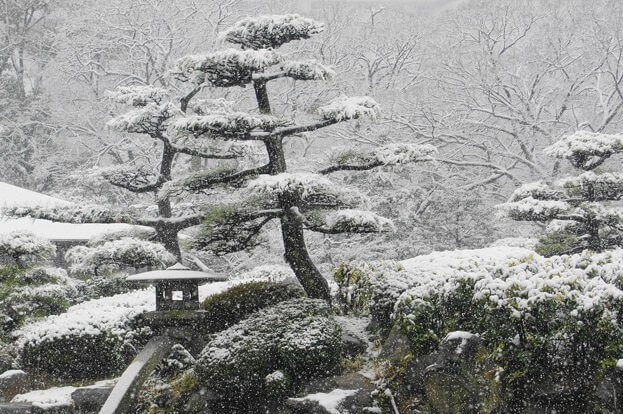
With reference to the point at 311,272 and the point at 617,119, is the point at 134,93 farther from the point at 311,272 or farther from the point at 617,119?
the point at 617,119

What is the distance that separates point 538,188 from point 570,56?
36.8ft

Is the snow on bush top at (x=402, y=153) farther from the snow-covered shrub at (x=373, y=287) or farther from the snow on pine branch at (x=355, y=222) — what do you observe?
the snow-covered shrub at (x=373, y=287)

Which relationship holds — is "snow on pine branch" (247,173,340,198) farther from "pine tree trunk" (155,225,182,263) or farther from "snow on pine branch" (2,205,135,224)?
"pine tree trunk" (155,225,182,263)

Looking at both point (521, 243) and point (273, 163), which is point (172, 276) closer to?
point (273, 163)

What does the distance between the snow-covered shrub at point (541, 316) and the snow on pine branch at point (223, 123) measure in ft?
10.7

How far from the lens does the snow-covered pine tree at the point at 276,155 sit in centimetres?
792

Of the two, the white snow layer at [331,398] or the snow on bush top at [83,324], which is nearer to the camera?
the white snow layer at [331,398]

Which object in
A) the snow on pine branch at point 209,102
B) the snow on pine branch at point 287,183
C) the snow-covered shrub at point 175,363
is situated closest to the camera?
the snow on pine branch at point 287,183

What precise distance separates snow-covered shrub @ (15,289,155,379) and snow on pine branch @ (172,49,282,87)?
3.61 meters

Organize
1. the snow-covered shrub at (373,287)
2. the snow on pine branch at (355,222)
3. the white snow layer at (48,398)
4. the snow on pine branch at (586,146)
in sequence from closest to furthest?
the snow-covered shrub at (373,287) → the white snow layer at (48,398) → the snow on pine branch at (355,222) → the snow on pine branch at (586,146)

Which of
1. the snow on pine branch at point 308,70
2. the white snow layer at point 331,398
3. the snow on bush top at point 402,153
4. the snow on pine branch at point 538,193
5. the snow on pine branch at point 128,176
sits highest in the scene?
the snow on pine branch at point 308,70

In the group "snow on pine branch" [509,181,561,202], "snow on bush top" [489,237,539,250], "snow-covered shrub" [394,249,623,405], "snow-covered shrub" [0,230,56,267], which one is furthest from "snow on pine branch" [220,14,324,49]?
"snow on bush top" [489,237,539,250]

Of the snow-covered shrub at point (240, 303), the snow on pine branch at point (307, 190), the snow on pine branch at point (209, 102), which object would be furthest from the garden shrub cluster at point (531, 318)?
the snow on pine branch at point (209, 102)

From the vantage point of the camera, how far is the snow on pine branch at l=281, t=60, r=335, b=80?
8367 millimetres
